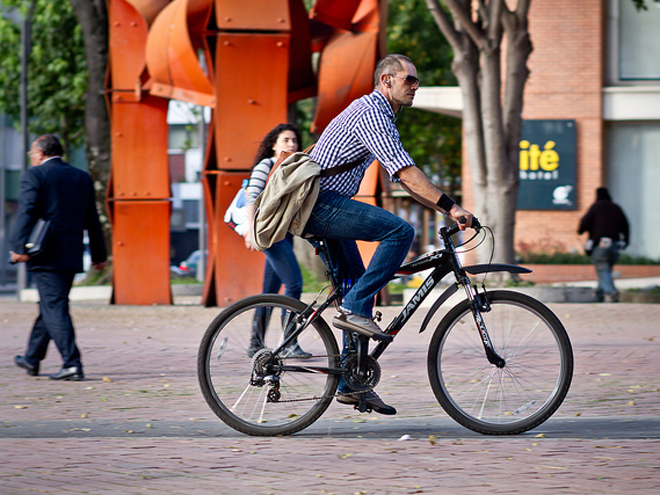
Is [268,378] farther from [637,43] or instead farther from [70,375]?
[637,43]

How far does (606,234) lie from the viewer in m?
16.2

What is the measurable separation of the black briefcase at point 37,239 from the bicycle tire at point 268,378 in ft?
8.84

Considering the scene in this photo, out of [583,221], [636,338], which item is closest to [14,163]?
[583,221]

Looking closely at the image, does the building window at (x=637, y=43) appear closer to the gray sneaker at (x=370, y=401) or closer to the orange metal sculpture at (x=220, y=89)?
the orange metal sculpture at (x=220, y=89)

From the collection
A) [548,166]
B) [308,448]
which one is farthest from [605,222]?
[308,448]

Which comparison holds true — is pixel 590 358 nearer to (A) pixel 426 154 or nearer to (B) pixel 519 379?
(B) pixel 519 379

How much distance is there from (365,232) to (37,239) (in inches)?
131

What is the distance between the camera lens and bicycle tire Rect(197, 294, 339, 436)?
Answer: 17.7 ft

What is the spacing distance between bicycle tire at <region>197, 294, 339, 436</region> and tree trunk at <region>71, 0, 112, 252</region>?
47.4 ft

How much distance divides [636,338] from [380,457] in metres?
6.36

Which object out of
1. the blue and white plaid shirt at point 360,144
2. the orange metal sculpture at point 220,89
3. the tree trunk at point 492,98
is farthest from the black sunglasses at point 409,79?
the tree trunk at point 492,98

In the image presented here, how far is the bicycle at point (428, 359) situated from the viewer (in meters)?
5.32

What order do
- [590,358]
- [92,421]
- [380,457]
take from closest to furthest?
[380,457]
[92,421]
[590,358]

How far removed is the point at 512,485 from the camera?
4.26 m
